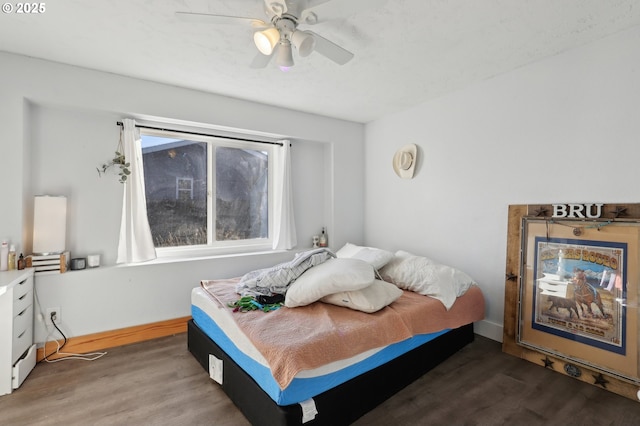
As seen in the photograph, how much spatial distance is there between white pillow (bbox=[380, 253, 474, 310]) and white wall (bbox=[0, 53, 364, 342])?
167 centimetres

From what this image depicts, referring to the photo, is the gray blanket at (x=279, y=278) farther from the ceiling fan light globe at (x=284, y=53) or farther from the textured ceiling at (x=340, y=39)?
the textured ceiling at (x=340, y=39)

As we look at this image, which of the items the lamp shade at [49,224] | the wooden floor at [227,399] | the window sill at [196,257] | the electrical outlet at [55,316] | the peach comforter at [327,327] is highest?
the lamp shade at [49,224]

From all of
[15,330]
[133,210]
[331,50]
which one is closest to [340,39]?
[331,50]

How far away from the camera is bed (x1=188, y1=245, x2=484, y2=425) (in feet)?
5.02

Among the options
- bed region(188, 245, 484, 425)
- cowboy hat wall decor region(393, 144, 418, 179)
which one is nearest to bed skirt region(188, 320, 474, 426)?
bed region(188, 245, 484, 425)

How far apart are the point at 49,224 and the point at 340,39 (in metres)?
2.75

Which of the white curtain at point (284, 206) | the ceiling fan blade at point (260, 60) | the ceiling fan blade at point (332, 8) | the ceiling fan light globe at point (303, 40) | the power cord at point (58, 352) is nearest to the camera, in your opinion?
the ceiling fan blade at point (332, 8)

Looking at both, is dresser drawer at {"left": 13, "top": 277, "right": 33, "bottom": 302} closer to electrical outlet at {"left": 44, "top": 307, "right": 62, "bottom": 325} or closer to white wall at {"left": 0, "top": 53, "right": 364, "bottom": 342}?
white wall at {"left": 0, "top": 53, "right": 364, "bottom": 342}

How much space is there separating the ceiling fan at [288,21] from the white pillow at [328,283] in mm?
1447

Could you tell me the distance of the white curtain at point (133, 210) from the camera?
111 inches

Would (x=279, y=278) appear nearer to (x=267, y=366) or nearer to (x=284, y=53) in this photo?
(x=267, y=366)

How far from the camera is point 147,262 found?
116 inches

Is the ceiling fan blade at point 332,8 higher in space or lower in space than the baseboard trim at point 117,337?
higher

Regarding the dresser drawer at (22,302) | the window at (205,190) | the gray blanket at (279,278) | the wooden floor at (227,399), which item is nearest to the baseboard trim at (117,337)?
the wooden floor at (227,399)
